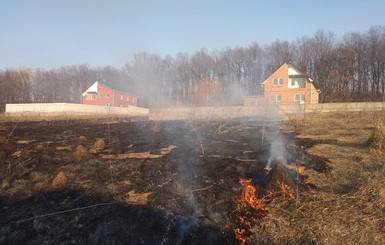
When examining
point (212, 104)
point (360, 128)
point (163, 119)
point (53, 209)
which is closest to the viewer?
point (53, 209)

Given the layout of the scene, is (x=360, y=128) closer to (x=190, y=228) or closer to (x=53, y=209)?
(x=190, y=228)

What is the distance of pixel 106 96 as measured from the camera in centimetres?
4412

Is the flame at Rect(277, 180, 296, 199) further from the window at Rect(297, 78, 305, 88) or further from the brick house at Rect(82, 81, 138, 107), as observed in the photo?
the brick house at Rect(82, 81, 138, 107)

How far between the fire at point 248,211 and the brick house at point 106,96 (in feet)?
128

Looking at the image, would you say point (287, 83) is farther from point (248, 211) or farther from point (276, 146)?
point (248, 211)

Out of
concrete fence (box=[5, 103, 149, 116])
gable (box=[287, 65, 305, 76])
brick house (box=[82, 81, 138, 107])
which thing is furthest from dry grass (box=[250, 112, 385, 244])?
brick house (box=[82, 81, 138, 107])

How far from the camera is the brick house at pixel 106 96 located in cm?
4366

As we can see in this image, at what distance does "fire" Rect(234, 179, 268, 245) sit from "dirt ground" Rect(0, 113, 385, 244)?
90 millimetres

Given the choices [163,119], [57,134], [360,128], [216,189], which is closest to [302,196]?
[216,189]

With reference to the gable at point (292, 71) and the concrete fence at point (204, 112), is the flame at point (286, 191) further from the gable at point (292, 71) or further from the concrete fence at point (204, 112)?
the gable at point (292, 71)

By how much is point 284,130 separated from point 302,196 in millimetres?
6653

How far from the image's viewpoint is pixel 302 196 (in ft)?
16.0

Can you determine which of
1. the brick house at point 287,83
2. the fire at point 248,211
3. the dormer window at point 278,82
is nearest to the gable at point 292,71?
the brick house at point 287,83

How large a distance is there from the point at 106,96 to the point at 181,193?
133 feet
